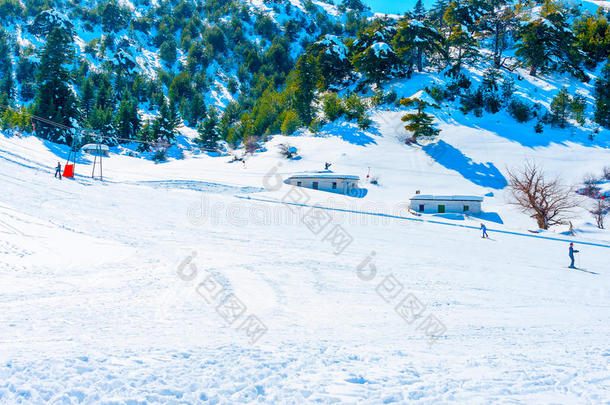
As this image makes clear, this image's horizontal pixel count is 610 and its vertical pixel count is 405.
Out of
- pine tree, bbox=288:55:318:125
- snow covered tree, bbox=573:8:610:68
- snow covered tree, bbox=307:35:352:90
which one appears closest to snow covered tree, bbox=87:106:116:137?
pine tree, bbox=288:55:318:125

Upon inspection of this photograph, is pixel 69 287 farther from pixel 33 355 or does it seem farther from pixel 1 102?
pixel 1 102

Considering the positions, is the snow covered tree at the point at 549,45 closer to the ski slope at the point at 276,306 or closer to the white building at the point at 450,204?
the white building at the point at 450,204

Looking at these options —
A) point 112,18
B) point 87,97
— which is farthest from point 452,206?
point 112,18

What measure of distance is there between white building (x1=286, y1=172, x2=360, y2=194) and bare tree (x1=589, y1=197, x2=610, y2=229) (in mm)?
20522

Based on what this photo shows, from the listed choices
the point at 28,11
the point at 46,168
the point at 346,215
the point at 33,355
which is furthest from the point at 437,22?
the point at 28,11

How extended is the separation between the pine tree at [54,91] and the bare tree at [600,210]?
56874 mm

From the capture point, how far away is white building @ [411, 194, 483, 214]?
30.0 meters

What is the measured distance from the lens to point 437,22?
81812 mm

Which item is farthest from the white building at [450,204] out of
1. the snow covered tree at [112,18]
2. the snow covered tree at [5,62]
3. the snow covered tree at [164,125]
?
the snow covered tree at [112,18]

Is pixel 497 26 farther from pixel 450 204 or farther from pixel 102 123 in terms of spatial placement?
pixel 102 123

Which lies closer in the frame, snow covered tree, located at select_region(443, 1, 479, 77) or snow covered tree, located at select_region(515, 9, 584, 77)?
snow covered tree, located at select_region(515, 9, 584, 77)

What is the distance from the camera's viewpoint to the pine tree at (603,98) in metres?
46.5

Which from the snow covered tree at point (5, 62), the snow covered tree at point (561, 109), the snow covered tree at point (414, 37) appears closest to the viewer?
the snow covered tree at point (561, 109)

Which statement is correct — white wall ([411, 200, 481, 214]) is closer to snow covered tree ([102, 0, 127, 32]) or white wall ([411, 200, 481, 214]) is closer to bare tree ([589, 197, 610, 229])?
bare tree ([589, 197, 610, 229])
